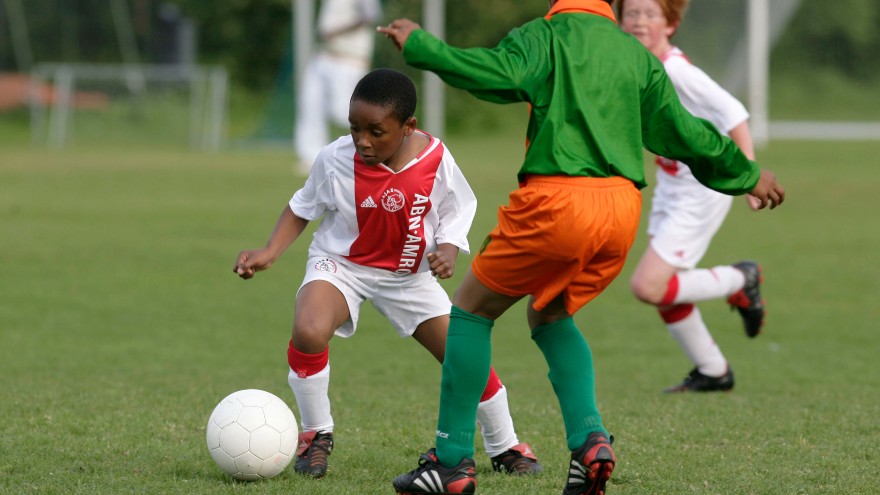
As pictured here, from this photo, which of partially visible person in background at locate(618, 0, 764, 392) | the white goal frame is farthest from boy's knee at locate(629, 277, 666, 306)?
the white goal frame

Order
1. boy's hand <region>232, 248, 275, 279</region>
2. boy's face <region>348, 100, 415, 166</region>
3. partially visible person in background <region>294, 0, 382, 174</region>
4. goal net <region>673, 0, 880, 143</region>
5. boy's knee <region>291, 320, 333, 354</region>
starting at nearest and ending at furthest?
1. boy's face <region>348, 100, 415, 166</region>
2. boy's hand <region>232, 248, 275, 279</region>
3. boy's knee <region>291, 320, 333, 354</region>
4. partially visible person in background <region>294, 0, 382, 174</region>
5. goal net <region>673, 0, 880, 143</region>

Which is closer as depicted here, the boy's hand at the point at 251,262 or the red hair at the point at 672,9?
the boy's hand at the point at 251,262

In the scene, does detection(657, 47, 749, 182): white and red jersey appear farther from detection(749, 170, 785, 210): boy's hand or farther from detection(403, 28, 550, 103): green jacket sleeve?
detection(403, 28, 550, 103): green jacket sleeve

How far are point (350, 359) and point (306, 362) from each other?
11.8 ft

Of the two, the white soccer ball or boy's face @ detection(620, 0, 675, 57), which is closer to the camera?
the white soccer ball

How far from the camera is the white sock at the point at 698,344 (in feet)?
22.4

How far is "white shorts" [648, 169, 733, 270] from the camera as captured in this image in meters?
6.83

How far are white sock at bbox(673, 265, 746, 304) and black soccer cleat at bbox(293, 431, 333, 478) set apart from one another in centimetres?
274

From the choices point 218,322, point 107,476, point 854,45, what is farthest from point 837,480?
point 854,45

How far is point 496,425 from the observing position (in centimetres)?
465

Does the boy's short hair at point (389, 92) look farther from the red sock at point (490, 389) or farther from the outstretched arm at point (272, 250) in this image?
the red sock at point (490, 389)

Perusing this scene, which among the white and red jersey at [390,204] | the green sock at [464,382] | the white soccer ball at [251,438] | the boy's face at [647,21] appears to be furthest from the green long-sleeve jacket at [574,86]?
the boy's face at [647,21]

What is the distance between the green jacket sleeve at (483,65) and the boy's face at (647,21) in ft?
9.25

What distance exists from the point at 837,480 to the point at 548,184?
1499mm
